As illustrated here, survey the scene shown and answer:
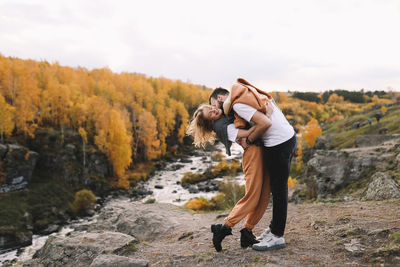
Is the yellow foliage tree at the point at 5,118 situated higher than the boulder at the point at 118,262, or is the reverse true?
the yellow foliage tree at the point at 5,118

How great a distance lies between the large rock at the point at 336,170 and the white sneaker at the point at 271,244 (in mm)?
9539

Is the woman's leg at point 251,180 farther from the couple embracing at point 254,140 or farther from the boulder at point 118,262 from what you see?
the boulder at point 118,262

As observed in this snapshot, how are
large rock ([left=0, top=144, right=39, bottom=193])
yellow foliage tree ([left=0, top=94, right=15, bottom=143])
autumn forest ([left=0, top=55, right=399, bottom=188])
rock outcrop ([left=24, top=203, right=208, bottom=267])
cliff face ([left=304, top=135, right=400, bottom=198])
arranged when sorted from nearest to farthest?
1. rock outcrop ([left=24, top=203, right=208, bottom=267])
2. cliff face ([left=304, top=135, right=400, bottom=198])
3. large rock ([left=0, top=144, right=39, bottom=193])
4. yellow foliage tree ([left=0, top=94, right=15, bottom=143])
5. autumn forest ([left=0, top=55, right=399, bottom=188])

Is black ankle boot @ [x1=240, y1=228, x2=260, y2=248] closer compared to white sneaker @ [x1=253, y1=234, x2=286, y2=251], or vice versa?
white sneaker @ [x1=253, y1=234, x2=286, y2=251]

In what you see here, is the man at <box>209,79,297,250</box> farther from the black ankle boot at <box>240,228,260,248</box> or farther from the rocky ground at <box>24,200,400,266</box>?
the rocky ground at <box>24,200,400,266</box>

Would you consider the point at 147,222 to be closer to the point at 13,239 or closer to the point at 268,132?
the point at 268,132

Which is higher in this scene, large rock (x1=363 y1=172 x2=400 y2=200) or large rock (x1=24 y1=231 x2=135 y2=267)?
large rock (x1=363 y1=172 x2=400 y2=200)

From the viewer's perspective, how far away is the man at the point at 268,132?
136 inches

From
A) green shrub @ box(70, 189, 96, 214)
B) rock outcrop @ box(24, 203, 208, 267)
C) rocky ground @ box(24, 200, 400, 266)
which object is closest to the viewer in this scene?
rocky ground @ box(24, 200, 400, 266)

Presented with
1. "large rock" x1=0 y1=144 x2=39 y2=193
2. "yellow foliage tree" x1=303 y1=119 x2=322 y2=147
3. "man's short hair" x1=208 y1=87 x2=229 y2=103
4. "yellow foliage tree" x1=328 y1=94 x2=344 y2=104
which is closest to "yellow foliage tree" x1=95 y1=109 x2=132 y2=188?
"large rock" x1=0 y1=144 x2=39 y2=193

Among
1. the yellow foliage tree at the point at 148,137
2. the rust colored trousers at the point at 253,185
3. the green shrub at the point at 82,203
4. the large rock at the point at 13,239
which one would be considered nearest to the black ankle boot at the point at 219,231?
the rust colored trousers at the point at 253,185

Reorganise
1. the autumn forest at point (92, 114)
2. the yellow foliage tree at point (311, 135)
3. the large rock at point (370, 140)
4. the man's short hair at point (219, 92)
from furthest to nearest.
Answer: the yellow foliage tree at point (311, 135) → the autumn forest at point (92, 114) → the large rock at point (370, 140) → the man's short hair at point (219, 92)

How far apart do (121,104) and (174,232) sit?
2228 inches

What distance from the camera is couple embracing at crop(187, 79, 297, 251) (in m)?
3.49
